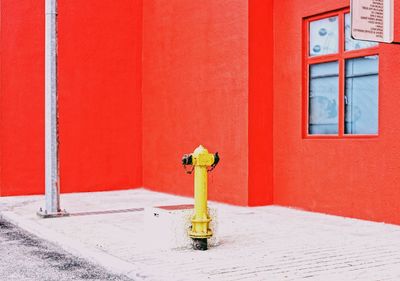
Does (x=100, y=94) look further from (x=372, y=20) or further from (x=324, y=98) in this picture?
(x=372, y=20)

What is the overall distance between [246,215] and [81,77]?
5.97m

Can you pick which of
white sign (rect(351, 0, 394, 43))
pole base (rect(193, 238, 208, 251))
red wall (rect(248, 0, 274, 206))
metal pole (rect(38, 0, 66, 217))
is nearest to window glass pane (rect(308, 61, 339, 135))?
red wall (rect(248, 0, 274, 206))

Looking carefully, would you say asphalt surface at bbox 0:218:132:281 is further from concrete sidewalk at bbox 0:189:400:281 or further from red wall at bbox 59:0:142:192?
red wall at bbox 59:0:142:192

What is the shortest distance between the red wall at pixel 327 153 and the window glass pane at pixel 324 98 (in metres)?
0.23

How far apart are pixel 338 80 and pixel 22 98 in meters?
7.15

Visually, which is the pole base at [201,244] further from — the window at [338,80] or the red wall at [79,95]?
the red wall at [79,95]

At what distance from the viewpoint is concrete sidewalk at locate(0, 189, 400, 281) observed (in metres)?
6.43

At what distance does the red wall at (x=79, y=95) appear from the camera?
14.0m

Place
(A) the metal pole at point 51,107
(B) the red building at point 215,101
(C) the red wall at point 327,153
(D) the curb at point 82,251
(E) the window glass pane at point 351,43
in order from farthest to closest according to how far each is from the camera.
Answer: (A) the metal pole at point 51,107, (B) the red building at point 215,101, (E) the window glass pane at point 351,43, (C) the red wall at point 327,153, (D) the curb at point 82,251

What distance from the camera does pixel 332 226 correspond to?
947 cm

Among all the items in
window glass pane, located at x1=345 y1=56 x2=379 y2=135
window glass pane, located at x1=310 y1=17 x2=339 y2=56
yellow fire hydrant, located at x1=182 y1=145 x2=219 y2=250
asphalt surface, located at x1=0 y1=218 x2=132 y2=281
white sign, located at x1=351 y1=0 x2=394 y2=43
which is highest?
window glass pane, located at x1=310 y1=17 x2=339 y2=56

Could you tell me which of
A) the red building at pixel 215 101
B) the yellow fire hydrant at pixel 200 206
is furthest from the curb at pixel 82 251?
the red building at pixel 215 101

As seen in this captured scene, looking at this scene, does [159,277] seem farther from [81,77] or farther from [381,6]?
[81,77]

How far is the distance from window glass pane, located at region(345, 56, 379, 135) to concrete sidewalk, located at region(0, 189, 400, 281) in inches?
61.0
